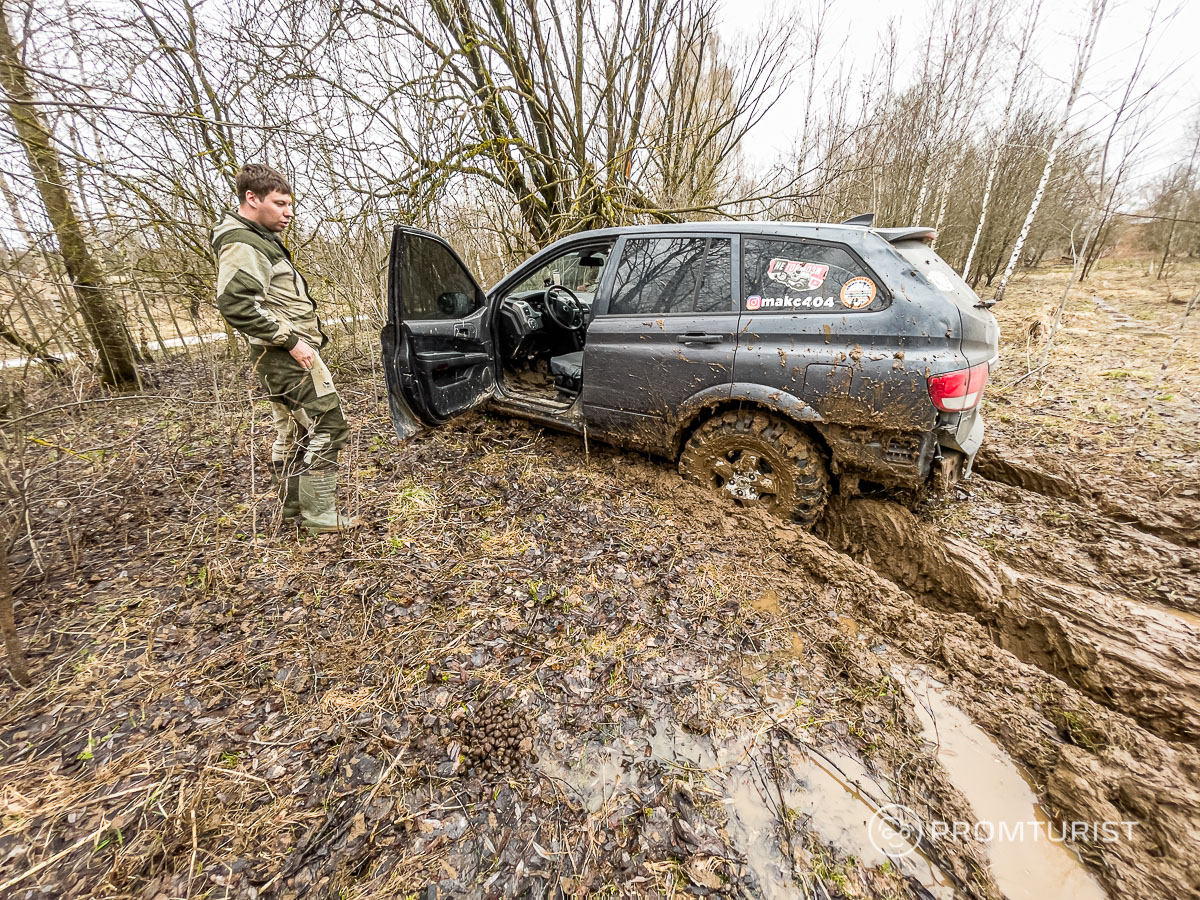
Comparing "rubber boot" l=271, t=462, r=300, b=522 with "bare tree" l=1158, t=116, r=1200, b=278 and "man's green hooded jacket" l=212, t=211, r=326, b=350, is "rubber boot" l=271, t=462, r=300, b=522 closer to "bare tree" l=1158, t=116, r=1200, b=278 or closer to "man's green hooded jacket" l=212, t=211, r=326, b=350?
"man's green hooded jacket" l=212, t=211, r=326, b=350

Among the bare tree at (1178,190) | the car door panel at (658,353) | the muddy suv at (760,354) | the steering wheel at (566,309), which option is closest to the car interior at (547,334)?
the steering wheel at (566,309)

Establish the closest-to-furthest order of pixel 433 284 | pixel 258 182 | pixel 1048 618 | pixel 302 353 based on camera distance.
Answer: pixel 1048 618 → pixel 258 182 → pixel 302 353 → pixel 433 284

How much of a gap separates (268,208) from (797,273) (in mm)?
2958

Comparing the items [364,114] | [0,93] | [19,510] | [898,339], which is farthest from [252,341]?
[364,114]

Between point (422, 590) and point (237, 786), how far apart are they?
973 millimetres

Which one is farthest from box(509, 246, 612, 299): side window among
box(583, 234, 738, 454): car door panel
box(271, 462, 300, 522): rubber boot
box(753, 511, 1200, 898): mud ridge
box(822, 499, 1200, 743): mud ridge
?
box(753, 511, 1200, 898): mud ridge

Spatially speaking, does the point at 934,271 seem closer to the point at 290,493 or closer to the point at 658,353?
the point at 658,353

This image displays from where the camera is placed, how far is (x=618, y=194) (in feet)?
22.1

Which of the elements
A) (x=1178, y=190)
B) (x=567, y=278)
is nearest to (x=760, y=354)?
(x=567, y=278)

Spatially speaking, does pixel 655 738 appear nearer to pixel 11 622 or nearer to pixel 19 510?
pixel 11 622

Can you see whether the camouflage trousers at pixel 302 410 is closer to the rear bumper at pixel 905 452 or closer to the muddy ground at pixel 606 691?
the muddy ground at pixel 606 691

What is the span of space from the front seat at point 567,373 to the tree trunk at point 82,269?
3702mm

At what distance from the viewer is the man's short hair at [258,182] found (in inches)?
91.0

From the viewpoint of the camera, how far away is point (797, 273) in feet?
8.27
